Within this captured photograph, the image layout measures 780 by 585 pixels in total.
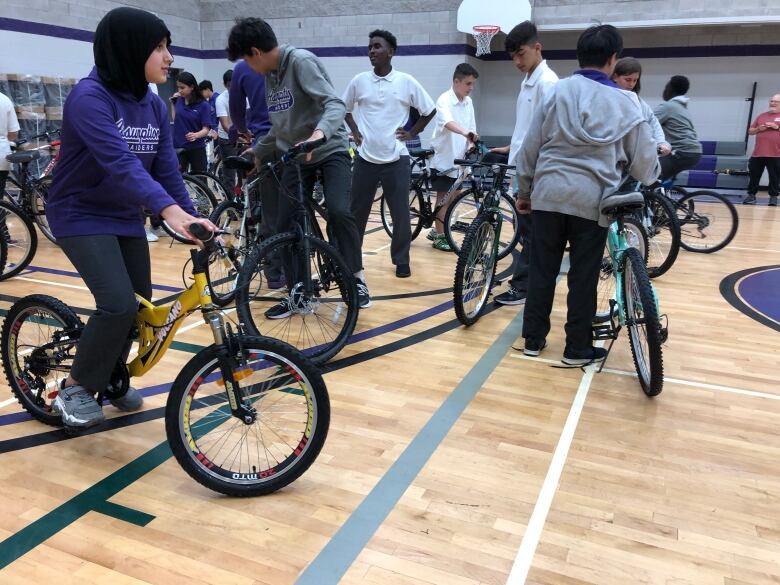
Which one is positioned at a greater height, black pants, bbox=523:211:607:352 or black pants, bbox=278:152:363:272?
black pants, bbox=278:152:363:272

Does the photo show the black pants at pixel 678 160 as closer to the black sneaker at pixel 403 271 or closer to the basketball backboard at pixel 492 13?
the black sneaker at pixel 403 271

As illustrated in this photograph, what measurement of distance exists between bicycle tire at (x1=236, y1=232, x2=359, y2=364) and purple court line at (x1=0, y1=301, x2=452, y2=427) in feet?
0.56

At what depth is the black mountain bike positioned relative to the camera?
3.12 metres

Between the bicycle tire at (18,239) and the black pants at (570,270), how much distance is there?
403 cm

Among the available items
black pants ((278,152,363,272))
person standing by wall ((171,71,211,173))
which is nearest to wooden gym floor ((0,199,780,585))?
black pants ((278,152,363,272))

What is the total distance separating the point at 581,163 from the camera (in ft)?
9.60

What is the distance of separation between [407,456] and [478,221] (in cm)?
182

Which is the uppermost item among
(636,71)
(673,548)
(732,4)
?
(732,4)

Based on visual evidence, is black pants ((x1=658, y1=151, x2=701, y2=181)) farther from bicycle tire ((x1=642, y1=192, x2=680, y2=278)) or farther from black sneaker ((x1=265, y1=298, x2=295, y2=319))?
black sneaker ((x1=265, y1=298, x2=295, y2=319))

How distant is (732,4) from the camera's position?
10.4 metres

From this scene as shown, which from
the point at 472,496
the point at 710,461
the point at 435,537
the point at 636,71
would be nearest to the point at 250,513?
the point at 435,537

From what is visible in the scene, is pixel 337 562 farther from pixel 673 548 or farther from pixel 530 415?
pixel 530 415

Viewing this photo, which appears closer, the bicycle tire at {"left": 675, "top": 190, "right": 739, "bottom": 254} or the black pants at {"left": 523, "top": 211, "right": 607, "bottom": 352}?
the black pants at {"left": 523, "top": 211, "right": 607, "bottom": 352}

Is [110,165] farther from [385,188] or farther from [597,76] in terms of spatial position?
[385,188]
